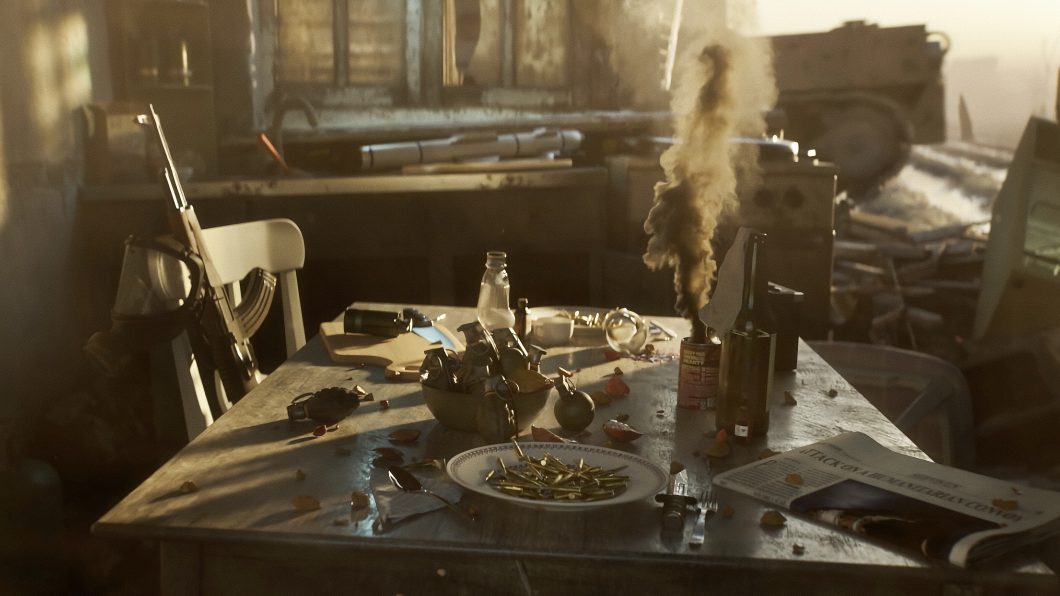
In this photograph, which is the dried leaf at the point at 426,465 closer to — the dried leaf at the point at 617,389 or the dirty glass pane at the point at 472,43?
the dried leaf at the point at 617,389

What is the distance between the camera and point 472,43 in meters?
5.04

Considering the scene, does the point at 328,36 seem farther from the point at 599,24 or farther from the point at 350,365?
the point at 350,365

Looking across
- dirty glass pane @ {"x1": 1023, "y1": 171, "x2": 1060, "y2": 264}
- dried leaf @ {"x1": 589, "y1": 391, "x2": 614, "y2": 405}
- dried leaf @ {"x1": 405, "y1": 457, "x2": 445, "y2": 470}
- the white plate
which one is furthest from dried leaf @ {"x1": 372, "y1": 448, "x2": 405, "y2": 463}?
dirty glass pane @ {"x1": 1023, "y1": 171, "x2": 1060, "y2": 264}

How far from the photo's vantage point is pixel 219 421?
66.1 inches

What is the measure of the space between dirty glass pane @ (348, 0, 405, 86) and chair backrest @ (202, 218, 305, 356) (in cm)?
215

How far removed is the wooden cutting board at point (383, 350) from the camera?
2061mm

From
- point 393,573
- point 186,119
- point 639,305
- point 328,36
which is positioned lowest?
point 639,305

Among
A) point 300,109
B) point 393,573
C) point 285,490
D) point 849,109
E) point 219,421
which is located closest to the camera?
point 393,573

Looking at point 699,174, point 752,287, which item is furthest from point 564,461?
point 699,174

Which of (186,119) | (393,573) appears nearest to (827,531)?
(393,573)

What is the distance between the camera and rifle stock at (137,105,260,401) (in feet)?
7.69

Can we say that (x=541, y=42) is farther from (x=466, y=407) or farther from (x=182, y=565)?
(x=182, y=565)

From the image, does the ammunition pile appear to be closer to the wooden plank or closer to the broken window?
the wooden plank

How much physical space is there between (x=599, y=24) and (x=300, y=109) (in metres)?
1.77
